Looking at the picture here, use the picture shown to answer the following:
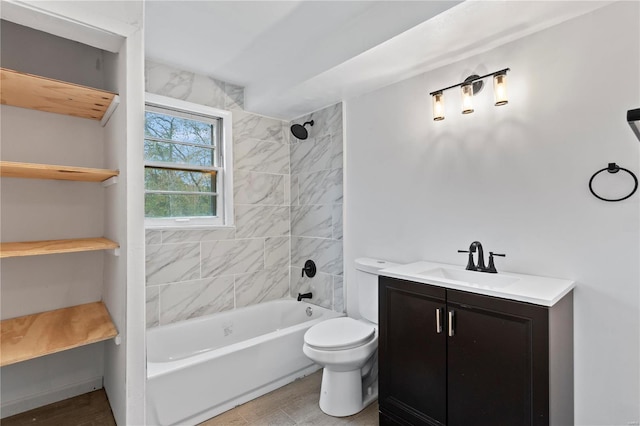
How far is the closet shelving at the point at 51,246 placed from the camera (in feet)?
4.09

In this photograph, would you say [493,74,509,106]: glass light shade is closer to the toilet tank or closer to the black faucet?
the black faucet

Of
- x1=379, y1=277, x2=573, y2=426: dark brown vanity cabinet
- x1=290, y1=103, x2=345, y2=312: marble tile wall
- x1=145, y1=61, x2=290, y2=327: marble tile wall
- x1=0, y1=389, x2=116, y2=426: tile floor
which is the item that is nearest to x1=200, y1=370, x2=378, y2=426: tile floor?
x1=379, y1=277, x2=573, y2=426: dark brown vanity cabinet

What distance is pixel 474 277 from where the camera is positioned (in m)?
1.90

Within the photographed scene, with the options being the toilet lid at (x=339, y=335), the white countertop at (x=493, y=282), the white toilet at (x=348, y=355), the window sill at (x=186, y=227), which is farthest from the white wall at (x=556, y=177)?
the window sill at (x=186, y=227)

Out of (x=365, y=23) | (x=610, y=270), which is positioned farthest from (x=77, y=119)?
(x=610, y=270)

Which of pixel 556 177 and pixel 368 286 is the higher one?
pixel 556 177

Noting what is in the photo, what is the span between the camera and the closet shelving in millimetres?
1248

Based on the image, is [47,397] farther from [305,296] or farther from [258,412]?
[305,296]

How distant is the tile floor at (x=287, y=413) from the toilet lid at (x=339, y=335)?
0.48 meters

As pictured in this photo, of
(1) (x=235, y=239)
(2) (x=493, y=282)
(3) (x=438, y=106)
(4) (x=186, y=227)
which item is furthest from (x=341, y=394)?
(3) (x=438, y=106)

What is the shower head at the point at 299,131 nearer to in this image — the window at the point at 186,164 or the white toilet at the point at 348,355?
the window at the point at 186,164

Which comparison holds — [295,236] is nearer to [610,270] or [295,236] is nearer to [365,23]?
[365,23]

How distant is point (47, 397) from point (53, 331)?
0.61 metres

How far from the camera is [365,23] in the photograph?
1974 mm
